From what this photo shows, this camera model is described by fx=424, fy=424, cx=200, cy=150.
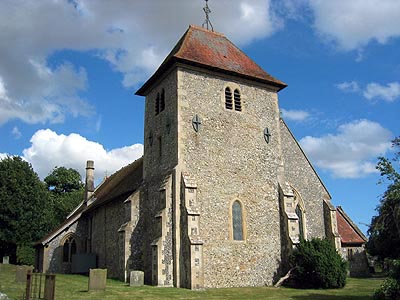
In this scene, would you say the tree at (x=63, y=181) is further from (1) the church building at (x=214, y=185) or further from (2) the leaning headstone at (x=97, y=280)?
(2) the leaning headstone at (x=97, y=280)

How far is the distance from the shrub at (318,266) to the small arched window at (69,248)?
18599mm

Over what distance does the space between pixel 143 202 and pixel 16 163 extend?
22453 millimetres

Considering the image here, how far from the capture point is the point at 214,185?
22.3 meters

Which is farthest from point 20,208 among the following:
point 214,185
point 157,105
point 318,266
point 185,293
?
point 318,266

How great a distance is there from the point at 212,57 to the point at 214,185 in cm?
779

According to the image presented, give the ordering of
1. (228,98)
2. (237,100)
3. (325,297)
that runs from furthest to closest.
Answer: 1. (237,100)
2. (228,98)
3. (325,297)

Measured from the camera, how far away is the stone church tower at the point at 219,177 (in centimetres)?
2098

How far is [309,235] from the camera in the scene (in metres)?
25.9

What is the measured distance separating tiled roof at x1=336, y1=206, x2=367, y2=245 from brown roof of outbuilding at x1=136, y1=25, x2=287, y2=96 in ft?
38.8

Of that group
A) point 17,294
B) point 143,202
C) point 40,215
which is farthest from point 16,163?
point 17,294

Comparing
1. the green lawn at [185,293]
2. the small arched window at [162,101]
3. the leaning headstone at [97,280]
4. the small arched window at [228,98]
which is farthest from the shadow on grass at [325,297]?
the small arched window at [162,101]

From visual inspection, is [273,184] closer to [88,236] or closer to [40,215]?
[88,236]

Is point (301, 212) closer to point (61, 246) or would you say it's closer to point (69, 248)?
point (69, 248)

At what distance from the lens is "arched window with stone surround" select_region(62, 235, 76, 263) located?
32.9 metres
